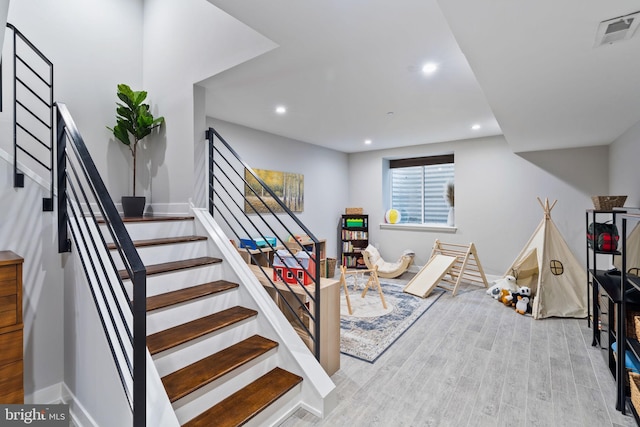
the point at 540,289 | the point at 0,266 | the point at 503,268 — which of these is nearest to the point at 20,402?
the point at 0,266

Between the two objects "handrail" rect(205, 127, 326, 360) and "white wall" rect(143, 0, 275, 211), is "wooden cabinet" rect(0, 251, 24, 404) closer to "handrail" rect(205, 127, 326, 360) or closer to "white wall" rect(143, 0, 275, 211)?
"handrail" rect(205, 127, 326, 360)

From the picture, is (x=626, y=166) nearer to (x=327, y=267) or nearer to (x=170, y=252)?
(x=327, y=267)

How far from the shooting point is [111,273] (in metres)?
1.83

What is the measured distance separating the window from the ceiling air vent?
4.56 meters

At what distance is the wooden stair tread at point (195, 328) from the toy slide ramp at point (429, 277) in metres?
3.15

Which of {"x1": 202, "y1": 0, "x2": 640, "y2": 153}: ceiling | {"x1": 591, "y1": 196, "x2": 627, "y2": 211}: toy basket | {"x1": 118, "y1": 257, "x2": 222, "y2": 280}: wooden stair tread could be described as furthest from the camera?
{"x1": 591, "y1": 196, "x2": 627, "y2": 211}: toy basket

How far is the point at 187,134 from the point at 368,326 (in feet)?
8.95

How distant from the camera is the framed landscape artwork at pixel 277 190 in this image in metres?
4.87

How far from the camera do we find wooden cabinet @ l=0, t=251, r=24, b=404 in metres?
1.64

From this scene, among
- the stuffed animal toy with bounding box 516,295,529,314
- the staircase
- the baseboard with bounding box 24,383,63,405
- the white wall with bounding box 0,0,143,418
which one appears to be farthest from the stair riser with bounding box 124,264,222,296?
the stuffed animal toy with bounding box 516,295,529,314

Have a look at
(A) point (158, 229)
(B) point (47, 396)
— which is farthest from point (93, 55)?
(B) point (47, 396)

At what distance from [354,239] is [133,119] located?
464cm

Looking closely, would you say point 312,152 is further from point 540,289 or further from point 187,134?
point 540,289

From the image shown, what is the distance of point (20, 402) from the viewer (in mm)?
1741
